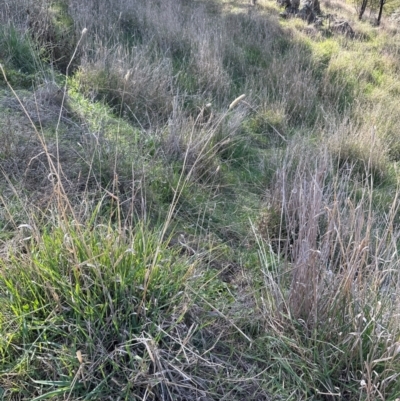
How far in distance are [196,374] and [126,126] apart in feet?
9.03

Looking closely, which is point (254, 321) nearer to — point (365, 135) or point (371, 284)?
point (371, 284)

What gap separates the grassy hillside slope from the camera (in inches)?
74.8

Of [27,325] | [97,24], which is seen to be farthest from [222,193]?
[97,24]

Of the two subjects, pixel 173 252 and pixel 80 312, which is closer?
pixel 80 312

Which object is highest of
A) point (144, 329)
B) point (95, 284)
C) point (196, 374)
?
point (95, 284)

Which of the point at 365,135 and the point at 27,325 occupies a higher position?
the point at 365,135

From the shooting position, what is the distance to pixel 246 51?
795 centimetres

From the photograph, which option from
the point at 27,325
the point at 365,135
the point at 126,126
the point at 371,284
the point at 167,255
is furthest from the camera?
the point at 365,135

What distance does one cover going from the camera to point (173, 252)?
232 cm

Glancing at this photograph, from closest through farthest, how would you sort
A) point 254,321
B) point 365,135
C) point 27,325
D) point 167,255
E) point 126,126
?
point 27,325
point 254,321
point 167,255
point 126,126
point 365,135

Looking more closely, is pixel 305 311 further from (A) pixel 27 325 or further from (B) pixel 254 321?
(A) pixel 27 325

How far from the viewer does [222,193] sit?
3.66m

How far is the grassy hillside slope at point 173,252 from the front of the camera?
1900mm

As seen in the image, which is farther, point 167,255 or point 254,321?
point 167,255
